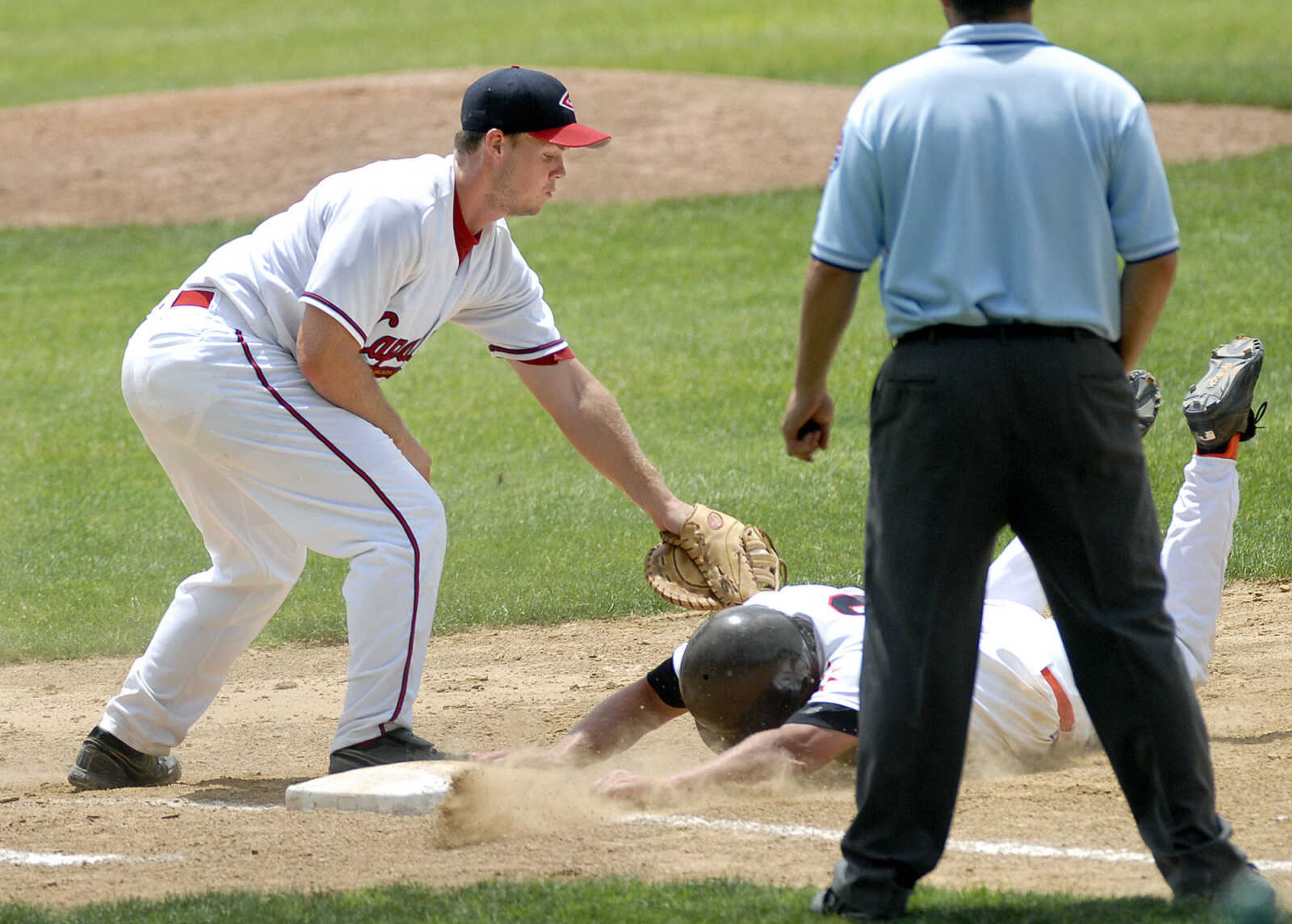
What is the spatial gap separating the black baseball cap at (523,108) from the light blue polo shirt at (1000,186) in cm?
180

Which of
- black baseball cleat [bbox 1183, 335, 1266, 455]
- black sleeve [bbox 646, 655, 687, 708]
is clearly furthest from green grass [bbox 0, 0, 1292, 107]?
black sleeve [bbox 646, 655, 687, 708]

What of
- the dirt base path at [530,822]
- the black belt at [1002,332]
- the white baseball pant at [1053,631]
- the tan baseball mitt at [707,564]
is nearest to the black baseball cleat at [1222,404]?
the white baseball pant at [1053,631]

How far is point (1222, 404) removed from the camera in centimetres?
559

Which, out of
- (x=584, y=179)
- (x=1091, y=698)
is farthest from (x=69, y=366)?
(x=1091, y=698)

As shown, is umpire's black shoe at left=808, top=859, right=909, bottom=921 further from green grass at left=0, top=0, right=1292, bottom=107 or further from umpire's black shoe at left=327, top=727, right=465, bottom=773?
green grass at left=0, top=0, right=1292, bottom=107

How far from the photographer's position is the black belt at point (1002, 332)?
10.9 feet

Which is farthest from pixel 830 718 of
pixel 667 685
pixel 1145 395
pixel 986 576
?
pixel 1145 395

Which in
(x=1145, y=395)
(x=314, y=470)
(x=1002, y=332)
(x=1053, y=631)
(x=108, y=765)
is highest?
(x=1002, y=332)

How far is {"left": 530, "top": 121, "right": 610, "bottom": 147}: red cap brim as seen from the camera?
5133 mm

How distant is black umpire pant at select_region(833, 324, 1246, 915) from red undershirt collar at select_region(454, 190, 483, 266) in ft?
7.03

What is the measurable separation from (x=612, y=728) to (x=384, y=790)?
77cm

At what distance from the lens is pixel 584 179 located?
69.3 ft

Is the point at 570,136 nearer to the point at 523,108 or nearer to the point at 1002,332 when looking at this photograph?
the point at 523,108

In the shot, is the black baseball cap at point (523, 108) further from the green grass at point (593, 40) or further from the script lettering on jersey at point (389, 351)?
the green grass at point (593, 40)
